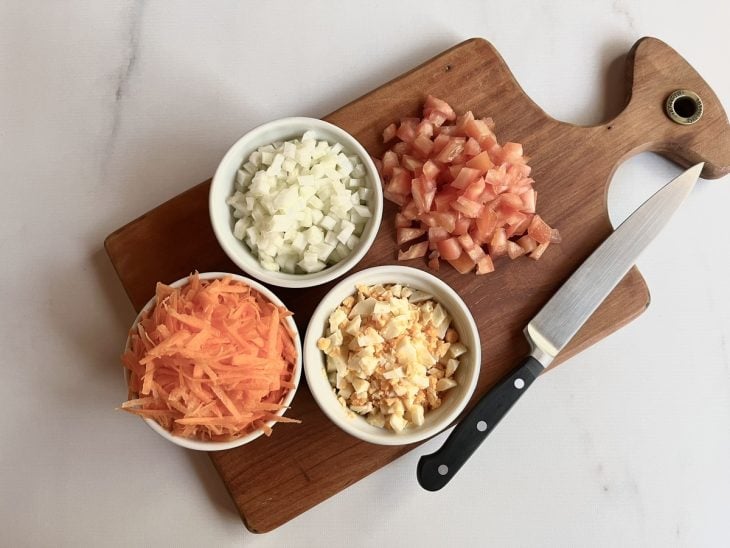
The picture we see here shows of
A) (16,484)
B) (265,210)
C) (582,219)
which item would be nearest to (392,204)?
(265,210)

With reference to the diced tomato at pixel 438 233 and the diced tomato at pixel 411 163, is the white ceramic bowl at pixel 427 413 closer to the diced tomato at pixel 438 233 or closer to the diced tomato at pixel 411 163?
the diced tomato at pixel 438 233

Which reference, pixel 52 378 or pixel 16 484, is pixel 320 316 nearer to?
pixel 52 378

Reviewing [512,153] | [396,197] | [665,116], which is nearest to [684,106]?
[665,116]

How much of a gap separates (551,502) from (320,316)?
0.87 m

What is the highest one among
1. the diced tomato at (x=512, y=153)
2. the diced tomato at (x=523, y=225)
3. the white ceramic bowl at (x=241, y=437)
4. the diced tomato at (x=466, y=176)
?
the diced tomato at (x=512, y=153)

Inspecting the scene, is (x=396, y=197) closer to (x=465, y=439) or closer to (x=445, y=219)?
(x=445, y=219)

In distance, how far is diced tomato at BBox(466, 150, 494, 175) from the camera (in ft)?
5.24

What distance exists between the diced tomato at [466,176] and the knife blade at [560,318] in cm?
36

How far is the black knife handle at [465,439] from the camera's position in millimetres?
1540

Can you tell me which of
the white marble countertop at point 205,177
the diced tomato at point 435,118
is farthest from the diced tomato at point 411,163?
the white marble countertop at point 205,177

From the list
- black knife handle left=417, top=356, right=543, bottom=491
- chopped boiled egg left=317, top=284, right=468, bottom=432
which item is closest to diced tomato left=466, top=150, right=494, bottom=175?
chopped boiled egg left=317, top=284, right=468, bottom=432

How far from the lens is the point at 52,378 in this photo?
1745 millimetres

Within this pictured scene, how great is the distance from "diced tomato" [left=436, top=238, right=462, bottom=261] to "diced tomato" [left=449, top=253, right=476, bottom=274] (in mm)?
18

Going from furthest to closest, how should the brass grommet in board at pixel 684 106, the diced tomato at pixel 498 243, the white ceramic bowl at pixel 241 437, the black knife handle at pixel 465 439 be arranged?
the brass grommet in board at pixel 684 106
the diced tomato at pixel 498 243
the black knife handle at pixel 465 439
the white ceramic bowl at pixel 241 437
